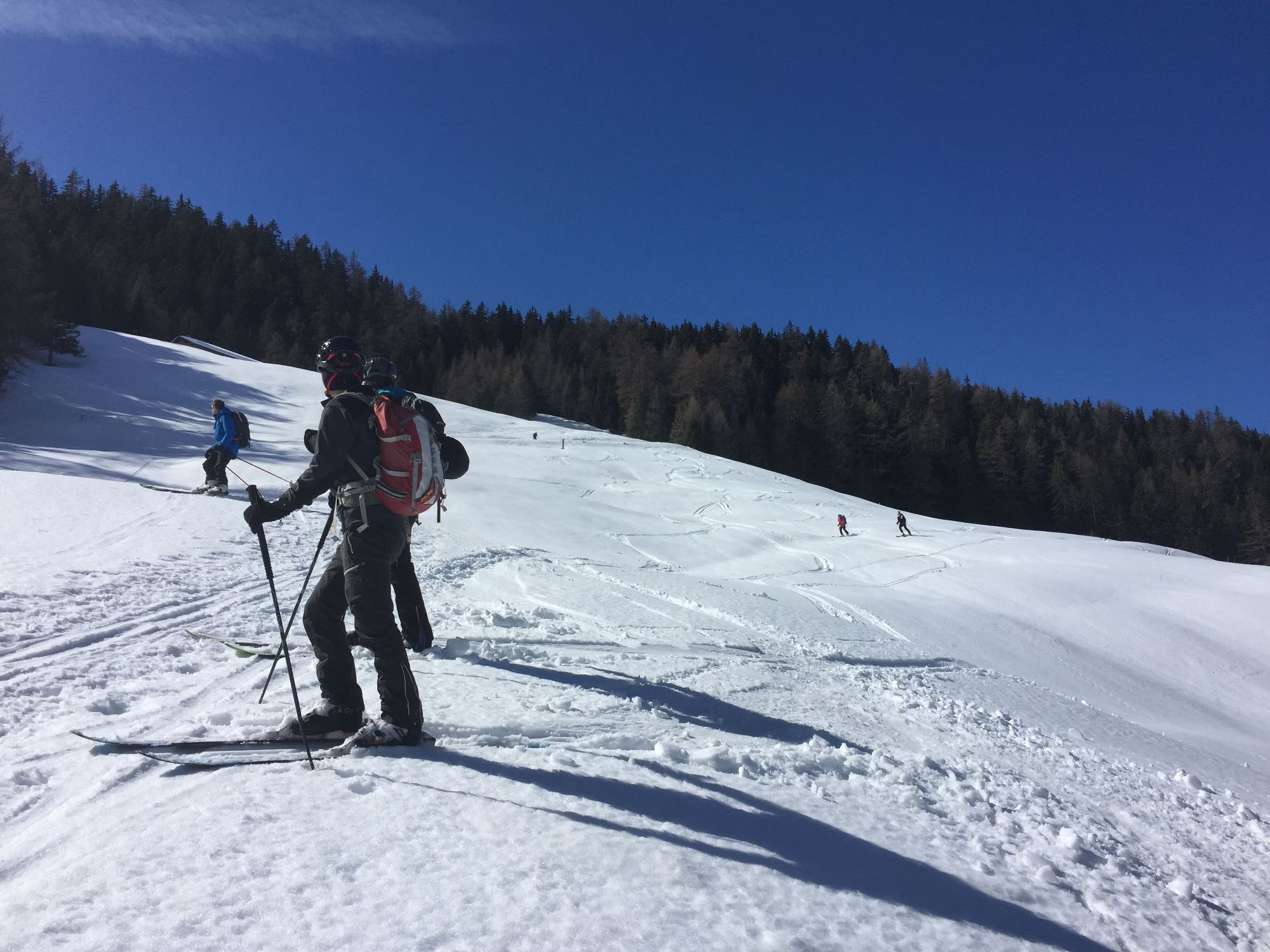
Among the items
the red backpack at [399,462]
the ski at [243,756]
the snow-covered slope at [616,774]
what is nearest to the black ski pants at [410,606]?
the snow-covered slope at [616,774]

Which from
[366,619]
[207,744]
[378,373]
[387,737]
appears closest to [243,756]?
[207,744]

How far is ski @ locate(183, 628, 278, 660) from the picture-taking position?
4.85 metres

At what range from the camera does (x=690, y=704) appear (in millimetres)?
4707

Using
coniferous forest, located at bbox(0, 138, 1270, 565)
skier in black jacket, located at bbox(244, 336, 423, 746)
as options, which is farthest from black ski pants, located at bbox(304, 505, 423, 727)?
coniferous forest, located at bbox(0, 138, 1270, 565)

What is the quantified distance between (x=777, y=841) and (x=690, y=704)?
1944 millimetres

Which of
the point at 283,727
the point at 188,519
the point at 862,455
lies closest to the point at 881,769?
the point at 283,727

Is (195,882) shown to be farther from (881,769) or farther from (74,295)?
(74,295)

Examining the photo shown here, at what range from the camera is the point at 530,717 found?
398 cm

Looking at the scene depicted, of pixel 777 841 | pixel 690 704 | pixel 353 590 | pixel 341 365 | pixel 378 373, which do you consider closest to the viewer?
pixel 777 841

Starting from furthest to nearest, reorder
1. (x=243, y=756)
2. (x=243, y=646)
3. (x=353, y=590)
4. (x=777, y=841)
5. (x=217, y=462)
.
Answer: (x=217, y=462), (x=243, y=646), (x=353, y=590), (x=243, y=756), (x=777, y=841)

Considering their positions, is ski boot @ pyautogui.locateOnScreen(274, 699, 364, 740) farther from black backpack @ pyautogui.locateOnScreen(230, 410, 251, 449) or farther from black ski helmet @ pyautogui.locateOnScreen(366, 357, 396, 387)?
black backpack @ pyautogui.locateOnScreen(230, 410, 251, 449)

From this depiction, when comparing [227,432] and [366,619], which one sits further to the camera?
[227,432]

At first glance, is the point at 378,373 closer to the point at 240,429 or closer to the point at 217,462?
the point at 240,429

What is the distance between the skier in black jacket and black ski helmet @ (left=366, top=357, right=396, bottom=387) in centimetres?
44
